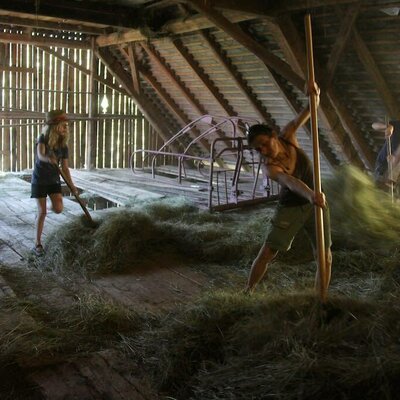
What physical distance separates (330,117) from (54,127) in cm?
355

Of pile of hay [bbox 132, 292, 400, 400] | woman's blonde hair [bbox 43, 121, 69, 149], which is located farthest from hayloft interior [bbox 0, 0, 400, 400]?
woman's blonde hair [bbox 43, 121, 69, 149]

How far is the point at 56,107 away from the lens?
34.8ft

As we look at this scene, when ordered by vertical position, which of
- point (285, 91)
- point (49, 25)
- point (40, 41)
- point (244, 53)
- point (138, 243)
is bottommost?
point (138, 243)

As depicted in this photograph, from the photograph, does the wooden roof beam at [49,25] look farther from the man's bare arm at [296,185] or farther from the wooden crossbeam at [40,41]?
the man's bare arm at [296,185]

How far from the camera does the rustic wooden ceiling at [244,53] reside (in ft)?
18.7

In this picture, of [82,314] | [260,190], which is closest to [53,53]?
[260,190]

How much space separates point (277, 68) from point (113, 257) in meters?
3.05

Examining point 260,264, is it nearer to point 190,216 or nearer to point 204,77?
point 190,216

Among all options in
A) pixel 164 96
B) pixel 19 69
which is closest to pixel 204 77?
pixel 164 96

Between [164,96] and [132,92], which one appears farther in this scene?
[132,92]

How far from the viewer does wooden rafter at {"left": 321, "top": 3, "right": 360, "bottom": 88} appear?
17.3 ft

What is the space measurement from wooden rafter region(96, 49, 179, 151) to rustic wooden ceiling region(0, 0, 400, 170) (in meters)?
0.02

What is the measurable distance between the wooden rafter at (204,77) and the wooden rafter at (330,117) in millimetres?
2333

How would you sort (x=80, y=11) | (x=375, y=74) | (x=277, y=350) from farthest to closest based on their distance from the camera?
(x=80, y=11) → (x=375, y=74) → (x=277, y=350)
